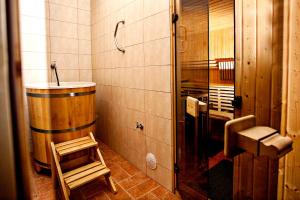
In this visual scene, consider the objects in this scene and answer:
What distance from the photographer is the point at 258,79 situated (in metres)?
1.45

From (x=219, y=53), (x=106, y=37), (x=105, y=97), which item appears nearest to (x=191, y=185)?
(x=105, y=97)

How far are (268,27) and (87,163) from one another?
2.55m

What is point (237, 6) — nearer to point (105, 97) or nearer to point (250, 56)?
point (250, 56)

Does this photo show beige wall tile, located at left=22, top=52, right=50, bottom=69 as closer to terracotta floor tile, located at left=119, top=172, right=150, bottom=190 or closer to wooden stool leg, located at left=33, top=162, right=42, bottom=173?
wooden stool leg, located at left=33, top=162, right=42, bottom=173

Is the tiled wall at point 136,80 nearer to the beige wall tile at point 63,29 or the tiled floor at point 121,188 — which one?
the tiled floor at point 121,188

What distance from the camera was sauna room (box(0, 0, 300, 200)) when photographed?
70 centimetres

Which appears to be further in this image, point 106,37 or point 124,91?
point 106,37

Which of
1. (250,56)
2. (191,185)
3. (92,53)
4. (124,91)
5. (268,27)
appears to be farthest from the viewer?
(92,53)

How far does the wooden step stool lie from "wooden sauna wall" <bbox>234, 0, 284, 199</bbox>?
4.87 feet

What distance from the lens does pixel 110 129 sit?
3.36m

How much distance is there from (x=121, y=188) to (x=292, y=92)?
2077mm

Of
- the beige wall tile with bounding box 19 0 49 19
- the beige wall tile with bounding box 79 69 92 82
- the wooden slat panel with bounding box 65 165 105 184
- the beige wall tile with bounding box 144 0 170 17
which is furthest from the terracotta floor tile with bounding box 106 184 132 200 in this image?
the beige wall tile with bounding box 19 0 49 19

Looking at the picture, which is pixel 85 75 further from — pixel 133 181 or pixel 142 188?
pixel 142 188

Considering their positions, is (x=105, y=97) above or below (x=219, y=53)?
below
